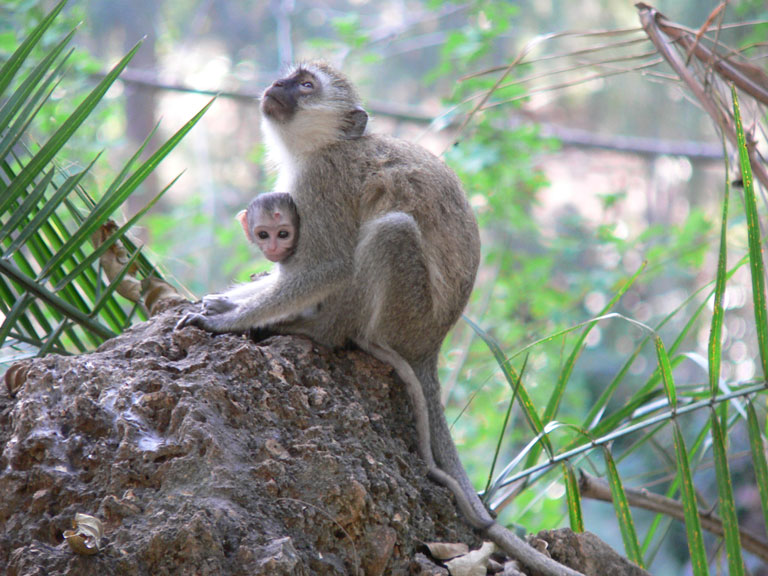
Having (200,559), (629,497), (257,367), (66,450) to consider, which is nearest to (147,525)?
(200,559)

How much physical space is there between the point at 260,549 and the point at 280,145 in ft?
8.50

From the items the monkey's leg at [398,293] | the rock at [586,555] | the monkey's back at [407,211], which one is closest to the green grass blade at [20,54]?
the monkey's back at [407,211]

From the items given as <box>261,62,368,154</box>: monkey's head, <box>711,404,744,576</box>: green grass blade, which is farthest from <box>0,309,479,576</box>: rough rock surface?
<box>261,62,368,154</box>: monkey's head

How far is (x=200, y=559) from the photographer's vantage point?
2.06m

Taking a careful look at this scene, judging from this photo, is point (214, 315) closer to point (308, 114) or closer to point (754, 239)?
point (308, 114)

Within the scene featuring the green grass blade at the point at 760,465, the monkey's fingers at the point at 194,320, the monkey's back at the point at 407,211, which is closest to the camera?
the green grass blade at the point at 760,465

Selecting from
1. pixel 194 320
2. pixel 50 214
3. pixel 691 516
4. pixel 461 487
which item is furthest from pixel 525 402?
pixel 50 214

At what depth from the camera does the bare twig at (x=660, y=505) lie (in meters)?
3.36

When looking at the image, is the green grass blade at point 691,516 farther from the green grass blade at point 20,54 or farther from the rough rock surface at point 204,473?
the green grass blade at point 20,54

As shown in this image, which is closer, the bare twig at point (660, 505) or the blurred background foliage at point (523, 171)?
the bare twig at point (660, 505)

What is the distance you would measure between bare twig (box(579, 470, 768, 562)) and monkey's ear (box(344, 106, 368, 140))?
2038 millimetres

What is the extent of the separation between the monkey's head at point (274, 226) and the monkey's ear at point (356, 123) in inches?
22.0

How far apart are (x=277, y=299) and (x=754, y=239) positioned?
1962 millimetres

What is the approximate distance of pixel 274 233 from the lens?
12.6ft
